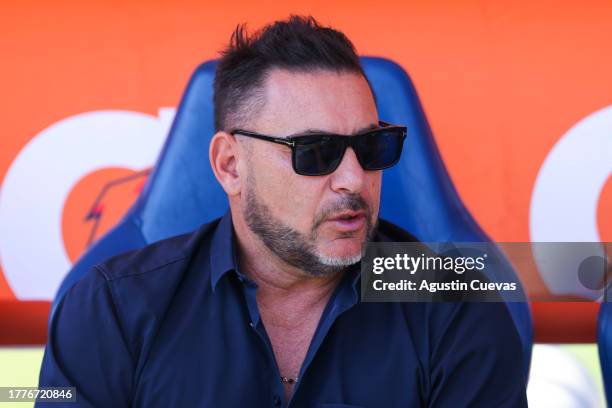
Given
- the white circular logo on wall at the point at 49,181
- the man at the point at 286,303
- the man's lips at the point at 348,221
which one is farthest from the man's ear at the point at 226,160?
the white circular logo on wall at the point at 49,181

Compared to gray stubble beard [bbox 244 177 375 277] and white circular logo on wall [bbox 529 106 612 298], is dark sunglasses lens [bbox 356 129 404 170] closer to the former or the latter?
gray stubble beard [bbox 244 177 375 277]

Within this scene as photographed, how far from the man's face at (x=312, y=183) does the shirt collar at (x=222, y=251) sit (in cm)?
6

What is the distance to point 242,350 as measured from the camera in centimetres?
126

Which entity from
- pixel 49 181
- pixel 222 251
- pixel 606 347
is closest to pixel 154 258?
pixel 222 251

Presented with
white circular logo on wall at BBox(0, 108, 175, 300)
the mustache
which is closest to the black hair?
the mustache

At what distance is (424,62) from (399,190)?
0.94 metres

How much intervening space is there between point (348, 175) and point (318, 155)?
0.18 feet

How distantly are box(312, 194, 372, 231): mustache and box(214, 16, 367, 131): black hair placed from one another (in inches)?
8.4

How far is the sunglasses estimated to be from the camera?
4.25ft

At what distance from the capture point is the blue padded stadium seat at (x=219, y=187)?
1.72 metres

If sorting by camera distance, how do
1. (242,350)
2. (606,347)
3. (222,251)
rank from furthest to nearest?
(606,347) < (222,251) < (242,350)

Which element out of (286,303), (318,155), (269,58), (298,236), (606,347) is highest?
(269,58)

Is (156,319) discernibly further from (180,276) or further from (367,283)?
(367,283)

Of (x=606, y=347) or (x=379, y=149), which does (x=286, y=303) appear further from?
(x=606, y=347)
